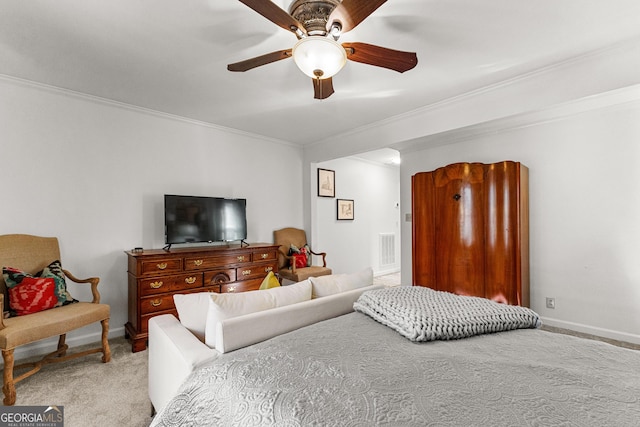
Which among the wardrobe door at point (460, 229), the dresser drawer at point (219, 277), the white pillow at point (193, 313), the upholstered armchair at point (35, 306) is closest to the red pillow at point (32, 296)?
the upholstered armchair at point (35, 306)

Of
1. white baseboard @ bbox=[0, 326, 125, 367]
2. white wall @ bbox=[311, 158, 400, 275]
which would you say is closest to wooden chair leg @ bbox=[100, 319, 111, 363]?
white baseboard @ bbox=[0, 326, 125, 367]

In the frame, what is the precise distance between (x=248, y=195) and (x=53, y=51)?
2.51 m

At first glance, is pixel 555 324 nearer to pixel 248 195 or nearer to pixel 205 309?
pixel 205 309

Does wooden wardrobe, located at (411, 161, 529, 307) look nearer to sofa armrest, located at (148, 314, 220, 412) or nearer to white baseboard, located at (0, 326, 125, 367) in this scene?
sofa armrest, located at (148, 314, 220, 412)

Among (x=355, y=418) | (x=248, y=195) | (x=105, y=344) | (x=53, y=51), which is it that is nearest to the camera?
(x=355, y=418)

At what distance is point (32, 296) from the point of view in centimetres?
236

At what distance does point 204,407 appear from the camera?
1.04 metres

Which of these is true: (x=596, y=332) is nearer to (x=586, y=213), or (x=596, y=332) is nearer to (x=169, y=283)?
(x=586, y=213)

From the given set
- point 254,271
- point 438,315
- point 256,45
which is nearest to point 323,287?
point 438,315

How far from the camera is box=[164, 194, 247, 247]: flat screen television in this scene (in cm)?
343

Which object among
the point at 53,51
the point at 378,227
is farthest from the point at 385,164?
the point at 53,51

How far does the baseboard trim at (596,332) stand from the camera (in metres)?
2.91

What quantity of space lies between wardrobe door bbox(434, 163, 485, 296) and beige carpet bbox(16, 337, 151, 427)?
10.0ft

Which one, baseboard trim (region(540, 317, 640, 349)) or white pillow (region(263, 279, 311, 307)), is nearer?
white pillow (region(263, 279, 311, 307))
